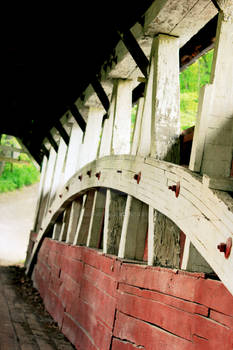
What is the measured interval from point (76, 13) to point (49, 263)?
4272 millimetres

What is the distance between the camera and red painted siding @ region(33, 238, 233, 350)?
252cm

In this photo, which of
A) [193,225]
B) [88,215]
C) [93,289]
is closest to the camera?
[193,225]

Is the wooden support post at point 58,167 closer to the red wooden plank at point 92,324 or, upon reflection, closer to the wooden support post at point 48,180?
the wooden support post at point 48,180

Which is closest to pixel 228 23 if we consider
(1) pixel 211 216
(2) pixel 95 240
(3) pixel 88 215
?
(1) pixel 211 216

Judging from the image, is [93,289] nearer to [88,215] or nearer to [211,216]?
[88,215]

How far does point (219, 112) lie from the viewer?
9.67 feet

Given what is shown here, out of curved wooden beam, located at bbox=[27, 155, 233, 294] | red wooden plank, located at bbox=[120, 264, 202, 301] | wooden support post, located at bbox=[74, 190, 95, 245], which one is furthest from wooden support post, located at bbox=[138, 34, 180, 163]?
wooden support post, located at bbox=[74, 190, 95, 245]

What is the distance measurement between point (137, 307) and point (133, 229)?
0.85 metres

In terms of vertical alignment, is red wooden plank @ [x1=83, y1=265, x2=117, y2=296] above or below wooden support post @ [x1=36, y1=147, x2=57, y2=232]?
below

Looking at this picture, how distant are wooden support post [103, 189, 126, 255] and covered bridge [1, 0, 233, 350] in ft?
0.04

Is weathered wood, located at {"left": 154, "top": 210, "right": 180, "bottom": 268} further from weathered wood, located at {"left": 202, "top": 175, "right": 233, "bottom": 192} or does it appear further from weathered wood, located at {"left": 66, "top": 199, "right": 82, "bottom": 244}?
weathered wood, located at {"left": 66, "top": 199, "right": 82, "bottom": 244}

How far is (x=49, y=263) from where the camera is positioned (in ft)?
26.8

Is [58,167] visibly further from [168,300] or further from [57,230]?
[168,300]

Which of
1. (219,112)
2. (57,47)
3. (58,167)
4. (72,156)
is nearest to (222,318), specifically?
(219,112)
